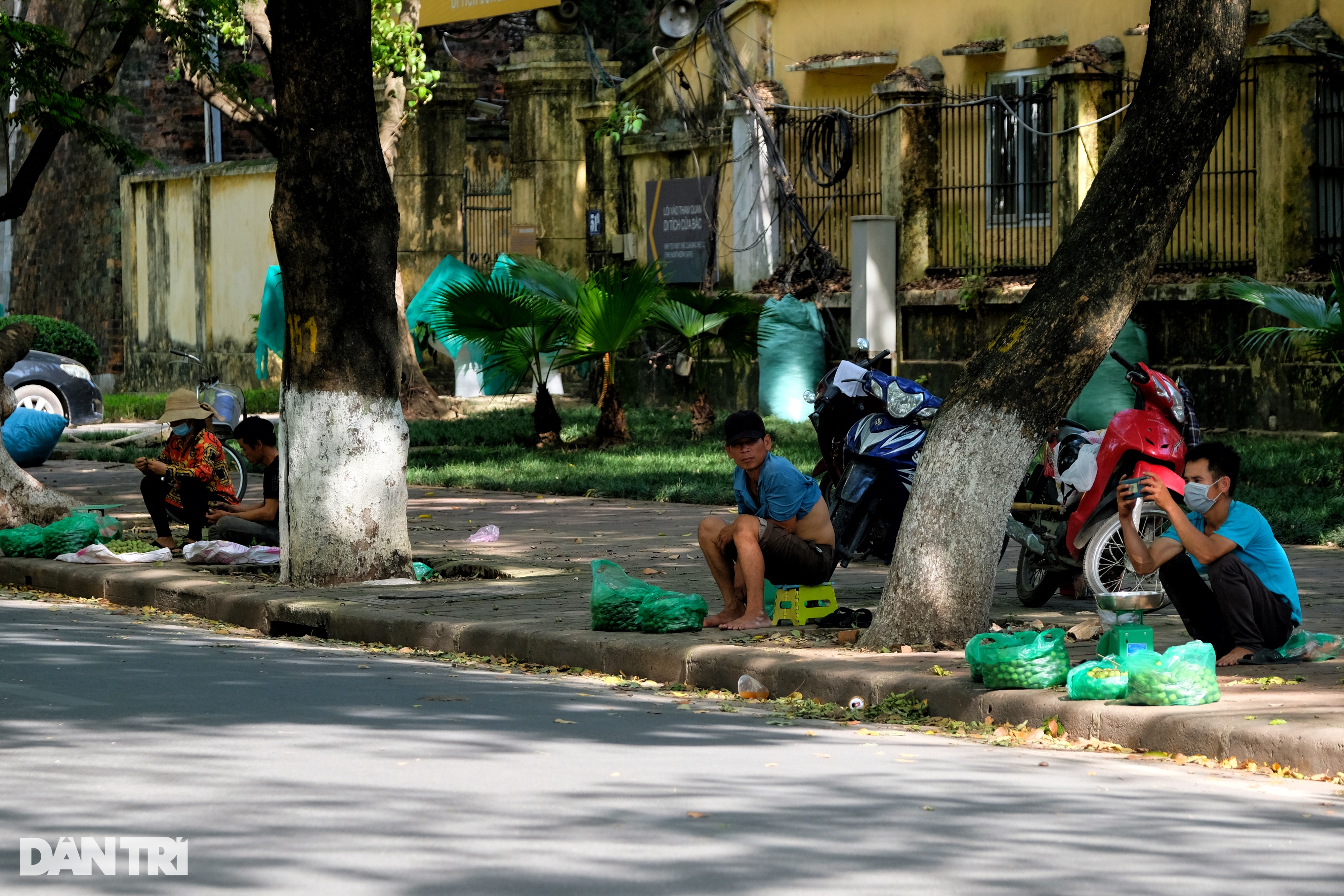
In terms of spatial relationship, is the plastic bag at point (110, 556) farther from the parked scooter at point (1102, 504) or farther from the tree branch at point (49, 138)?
the parked scooter at point (1102, 504)

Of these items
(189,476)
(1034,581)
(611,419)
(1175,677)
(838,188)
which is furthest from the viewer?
(838,188)

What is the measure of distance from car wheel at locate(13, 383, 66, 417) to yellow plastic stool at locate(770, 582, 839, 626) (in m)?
14.9

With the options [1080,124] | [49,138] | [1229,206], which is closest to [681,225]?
[1080,124]

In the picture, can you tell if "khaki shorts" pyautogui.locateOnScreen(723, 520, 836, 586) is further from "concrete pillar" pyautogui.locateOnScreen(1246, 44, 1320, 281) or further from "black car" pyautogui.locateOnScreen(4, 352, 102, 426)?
"black car" pyautogui.locateOnScreen(4, 352, 102, 426)

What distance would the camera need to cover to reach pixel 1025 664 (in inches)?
275

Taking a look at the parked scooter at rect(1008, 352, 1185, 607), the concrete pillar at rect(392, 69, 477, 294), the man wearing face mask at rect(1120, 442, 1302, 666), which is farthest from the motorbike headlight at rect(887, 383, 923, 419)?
the concrete pillar at rect(392, 69, 477, 294)

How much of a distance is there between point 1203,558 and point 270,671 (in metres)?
4.17

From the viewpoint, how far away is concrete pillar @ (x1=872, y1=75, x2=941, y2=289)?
2088cm

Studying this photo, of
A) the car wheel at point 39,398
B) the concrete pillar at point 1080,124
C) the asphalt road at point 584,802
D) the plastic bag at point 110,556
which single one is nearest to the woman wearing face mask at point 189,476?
the plastic bag at point 110,556

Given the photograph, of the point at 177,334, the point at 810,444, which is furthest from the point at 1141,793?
the point at 177,334

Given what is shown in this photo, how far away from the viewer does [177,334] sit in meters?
30.1

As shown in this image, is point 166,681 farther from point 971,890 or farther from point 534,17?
point 534,17

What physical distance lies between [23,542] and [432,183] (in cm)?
1367

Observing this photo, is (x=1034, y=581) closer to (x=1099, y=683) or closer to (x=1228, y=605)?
(x=1228, y=605)
